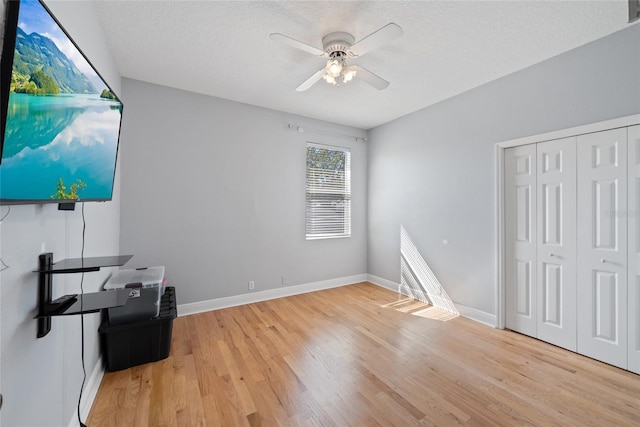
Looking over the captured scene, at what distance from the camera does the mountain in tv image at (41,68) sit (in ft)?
2.59

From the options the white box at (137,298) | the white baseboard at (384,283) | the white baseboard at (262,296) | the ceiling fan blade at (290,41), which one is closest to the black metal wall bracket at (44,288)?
the white box at (137,298)

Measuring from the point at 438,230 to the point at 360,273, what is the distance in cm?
178

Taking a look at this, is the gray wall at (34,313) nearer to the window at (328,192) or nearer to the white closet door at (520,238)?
the window at (328,192)

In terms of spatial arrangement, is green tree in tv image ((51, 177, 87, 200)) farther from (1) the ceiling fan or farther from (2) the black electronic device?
(1) the ceiling fan

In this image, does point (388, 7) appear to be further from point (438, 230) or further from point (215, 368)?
point (215, 368)

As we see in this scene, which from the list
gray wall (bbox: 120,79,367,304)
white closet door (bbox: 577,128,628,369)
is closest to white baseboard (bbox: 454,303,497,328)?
white closet door (bbox: 577,128,628,369)

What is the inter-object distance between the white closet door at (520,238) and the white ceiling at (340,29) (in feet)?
3.46

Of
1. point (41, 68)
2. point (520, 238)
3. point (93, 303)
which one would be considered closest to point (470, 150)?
point (520, 238)

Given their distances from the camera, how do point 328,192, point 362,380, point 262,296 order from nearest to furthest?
point 362,380 → point 262,296 → point 328,192

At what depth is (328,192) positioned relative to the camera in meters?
4.43

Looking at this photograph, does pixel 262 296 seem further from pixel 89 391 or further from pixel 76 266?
pixel 76 266

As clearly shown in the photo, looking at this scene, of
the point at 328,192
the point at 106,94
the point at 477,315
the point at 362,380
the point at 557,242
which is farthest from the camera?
the point at 328,192

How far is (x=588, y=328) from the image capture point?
233 centimetres

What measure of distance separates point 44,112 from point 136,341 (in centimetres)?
203
